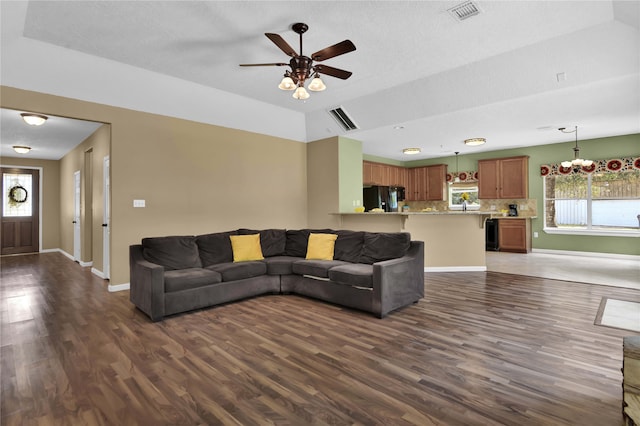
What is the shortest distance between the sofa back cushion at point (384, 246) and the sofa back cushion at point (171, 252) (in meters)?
2.28

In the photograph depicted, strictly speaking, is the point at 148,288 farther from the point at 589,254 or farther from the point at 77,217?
the point at 589,254

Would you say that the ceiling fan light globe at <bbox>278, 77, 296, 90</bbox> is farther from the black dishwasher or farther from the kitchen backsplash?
the kitchen backsplash

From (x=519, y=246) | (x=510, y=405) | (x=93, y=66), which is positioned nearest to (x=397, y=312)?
(x=510, y=405)

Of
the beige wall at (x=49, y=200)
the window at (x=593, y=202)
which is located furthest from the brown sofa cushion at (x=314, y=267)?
the beige wall at (x=49, y=200)

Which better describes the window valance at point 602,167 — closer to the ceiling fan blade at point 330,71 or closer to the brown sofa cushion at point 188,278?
the ceiling fan blade at point 330,71

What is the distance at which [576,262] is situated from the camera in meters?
7.02

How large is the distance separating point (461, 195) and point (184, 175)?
26.9 feet

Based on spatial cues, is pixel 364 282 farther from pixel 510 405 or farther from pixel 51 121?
pixel 51 121

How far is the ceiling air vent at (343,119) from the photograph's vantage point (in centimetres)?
637

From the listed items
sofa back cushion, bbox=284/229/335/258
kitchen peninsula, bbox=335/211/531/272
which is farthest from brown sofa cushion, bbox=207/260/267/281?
kitchen peninsula, bbox=335/211/531/272

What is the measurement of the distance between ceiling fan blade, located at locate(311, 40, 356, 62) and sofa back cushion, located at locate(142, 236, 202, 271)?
287 cm

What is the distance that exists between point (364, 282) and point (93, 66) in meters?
4.53

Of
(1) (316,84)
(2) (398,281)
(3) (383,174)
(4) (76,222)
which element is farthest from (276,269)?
(3) (383,174)

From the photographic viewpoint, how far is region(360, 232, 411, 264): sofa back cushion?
4.29 meters
